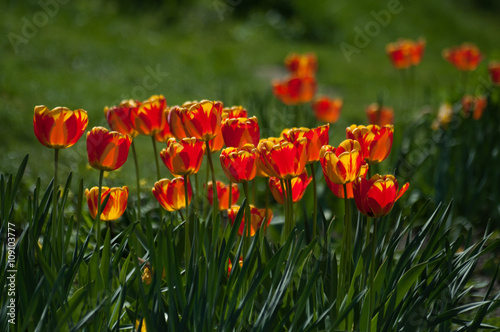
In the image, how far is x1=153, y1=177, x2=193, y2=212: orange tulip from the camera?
1.88m

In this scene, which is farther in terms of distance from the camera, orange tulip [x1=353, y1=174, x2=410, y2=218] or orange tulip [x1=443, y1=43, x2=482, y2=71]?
orange tulip [x1=443, y1=43, x2=482, y2=71]

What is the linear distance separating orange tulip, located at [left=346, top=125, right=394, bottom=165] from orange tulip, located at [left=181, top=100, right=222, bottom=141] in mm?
372

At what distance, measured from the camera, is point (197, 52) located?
8281mm

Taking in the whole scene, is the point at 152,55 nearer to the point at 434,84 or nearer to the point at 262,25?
the point at 262,25

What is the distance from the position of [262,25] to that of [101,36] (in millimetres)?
2469

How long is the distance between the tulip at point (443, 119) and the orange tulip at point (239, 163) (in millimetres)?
2221

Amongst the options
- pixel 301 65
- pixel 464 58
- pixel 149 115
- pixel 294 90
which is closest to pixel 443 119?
pixel 464 58

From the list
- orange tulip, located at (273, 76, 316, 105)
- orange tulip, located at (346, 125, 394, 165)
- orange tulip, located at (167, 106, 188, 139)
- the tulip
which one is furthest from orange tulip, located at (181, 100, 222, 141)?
the tulip

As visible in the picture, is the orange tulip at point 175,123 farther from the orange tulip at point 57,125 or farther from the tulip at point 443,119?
the tulip at point 443,119

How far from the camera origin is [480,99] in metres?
3.66

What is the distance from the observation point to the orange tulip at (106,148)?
171 cm

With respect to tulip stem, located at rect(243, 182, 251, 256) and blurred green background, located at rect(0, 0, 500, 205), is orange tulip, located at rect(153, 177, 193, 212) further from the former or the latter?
blurred green background, located at rect(0, 0, 500, 205)

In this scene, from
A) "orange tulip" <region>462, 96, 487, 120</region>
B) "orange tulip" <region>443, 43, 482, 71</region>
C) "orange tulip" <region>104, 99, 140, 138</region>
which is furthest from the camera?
"orange tulip" <region>443, 43, 482, 71</region>

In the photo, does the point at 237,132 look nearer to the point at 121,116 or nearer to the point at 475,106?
the point at 121,116
